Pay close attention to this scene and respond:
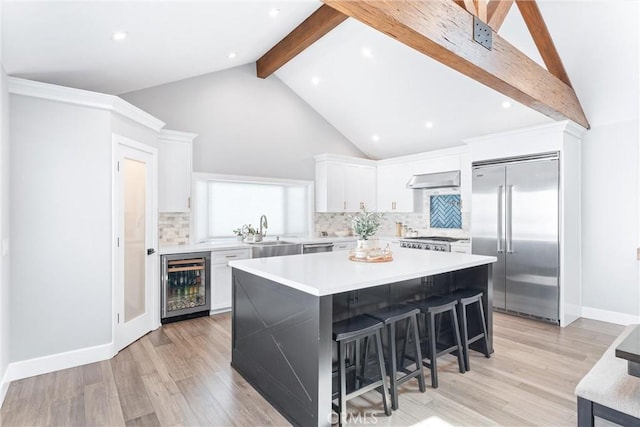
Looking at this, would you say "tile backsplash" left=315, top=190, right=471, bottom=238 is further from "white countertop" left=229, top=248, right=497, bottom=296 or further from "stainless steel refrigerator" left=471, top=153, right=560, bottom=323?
"white countertop" left=229, top=248, right=497, bottom=296

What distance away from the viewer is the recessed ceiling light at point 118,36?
276 centimetres

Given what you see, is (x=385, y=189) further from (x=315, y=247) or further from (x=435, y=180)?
(x=315, y=247)

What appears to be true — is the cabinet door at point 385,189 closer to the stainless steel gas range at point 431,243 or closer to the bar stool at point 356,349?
the stainless steel gas range at point 431,243

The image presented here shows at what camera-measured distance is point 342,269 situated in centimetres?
262

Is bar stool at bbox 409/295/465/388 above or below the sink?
below

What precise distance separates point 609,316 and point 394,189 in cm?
355

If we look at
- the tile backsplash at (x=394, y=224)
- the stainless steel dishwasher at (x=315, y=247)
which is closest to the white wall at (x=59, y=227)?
the stainless steel dishwasher at (x=315, y=247)

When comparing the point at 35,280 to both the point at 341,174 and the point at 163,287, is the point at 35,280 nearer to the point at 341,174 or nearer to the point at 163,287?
the point at 163,287

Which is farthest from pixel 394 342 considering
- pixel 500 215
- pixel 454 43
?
pixel 500 215

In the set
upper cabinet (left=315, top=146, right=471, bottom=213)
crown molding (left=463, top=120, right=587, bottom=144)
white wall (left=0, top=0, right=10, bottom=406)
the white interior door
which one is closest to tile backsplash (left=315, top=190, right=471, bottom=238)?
upper cabinet (left=315, top=146, right=471, bottom=213)

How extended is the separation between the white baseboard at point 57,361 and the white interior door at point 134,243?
0.14 meters

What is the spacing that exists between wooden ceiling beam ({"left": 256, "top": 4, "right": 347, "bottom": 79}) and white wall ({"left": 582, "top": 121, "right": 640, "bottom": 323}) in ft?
11.8

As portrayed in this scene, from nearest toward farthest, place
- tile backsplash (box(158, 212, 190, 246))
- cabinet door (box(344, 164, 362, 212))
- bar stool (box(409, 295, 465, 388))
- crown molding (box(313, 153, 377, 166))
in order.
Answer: bar stool (box(409, 295, 465, 388))
tile backsplash (box(158, 212, 190, 246))
crown molding (box(313, 153, 377, 166))
cabinet door (box(344, 164, 362, 212))

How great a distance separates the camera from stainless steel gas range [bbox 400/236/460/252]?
17.0ft
